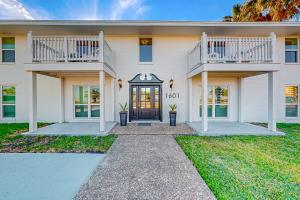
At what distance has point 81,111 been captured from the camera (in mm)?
11047

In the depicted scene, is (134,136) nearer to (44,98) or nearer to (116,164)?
(116,164)

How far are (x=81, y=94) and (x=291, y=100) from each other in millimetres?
13154

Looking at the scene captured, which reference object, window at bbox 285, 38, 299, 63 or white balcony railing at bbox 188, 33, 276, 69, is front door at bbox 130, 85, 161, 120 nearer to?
white balcony railing at bbox 188, 33, 276, 69

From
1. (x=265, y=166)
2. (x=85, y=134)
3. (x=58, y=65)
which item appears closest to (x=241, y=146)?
(x=265, y=166)

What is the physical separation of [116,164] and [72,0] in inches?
668

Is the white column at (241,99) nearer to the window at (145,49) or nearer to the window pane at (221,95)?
the window pane at (221,95)

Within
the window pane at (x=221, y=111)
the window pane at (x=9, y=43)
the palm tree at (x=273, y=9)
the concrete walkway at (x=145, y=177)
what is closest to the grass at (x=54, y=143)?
the concrete walkway at (x=145, y=177)

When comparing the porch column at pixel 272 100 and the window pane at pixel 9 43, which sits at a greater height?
the window pane at pixel 9 43

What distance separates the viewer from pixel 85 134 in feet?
25.4

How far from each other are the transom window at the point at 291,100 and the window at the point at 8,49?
56.2 ft

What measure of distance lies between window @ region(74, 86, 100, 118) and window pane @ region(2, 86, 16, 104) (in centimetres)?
377

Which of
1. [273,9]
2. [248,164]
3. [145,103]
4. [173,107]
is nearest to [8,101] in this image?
[145,103]

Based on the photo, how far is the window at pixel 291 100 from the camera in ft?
36.6

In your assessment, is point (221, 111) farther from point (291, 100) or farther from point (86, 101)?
point (86, 101)
